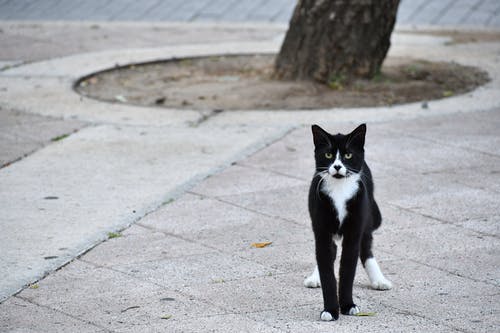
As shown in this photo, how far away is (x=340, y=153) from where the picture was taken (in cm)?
414

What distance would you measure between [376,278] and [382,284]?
1.8 inches

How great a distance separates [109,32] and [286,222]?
864cm

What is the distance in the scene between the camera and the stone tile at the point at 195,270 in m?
4.73

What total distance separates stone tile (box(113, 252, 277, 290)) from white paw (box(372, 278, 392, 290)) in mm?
615

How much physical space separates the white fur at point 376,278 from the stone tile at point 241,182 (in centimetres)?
181

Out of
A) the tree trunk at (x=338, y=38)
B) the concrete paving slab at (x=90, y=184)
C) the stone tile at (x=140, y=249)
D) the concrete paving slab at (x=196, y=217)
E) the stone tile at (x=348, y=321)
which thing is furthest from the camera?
the tree trunk at (x=338, y=38)

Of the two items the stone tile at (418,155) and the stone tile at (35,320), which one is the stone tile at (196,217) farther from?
the stone tile at (418,155)

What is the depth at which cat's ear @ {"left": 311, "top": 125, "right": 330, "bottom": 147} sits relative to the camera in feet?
13.8

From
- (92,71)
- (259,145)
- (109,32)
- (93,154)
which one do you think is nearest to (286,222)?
(259,145)

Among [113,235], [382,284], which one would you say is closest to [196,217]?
[113,235]

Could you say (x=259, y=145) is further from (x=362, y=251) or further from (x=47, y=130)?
(x=362, y=251)

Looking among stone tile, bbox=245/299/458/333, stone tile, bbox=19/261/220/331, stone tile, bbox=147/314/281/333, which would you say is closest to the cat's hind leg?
stone tile, bbox=245/299/458/333

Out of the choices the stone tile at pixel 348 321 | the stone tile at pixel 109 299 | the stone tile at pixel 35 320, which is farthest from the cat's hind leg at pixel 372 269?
the stone tile at pixel 35 320

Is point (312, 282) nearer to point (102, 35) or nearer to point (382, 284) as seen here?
point (382, 284)
